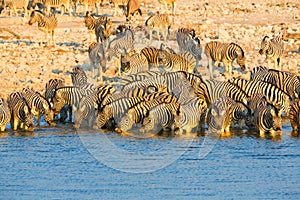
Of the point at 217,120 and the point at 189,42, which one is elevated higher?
the point at 189,42

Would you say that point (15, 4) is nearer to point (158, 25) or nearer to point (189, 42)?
point (158, 25)

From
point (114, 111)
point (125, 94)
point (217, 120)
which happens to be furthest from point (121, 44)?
point (217, 120)

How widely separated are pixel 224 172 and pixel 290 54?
9546 millimetres

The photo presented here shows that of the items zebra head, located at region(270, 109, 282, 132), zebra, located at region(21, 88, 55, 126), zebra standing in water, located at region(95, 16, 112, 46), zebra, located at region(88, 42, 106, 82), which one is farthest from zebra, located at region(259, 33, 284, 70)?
zebra, located at region(21, 88, 55, 126)

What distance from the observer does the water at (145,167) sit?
10289mm

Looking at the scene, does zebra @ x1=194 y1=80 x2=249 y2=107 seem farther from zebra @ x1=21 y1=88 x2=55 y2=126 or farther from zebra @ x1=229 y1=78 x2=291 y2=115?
zebra @ x1=21 y1=88 x2=55 y2=126

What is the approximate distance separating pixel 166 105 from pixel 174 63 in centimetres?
462

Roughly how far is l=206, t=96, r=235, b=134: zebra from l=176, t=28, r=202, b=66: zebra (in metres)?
5.92

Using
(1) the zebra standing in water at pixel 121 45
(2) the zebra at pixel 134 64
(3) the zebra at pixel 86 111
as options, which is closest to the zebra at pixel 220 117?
(3) the zebra at pixel 86 111

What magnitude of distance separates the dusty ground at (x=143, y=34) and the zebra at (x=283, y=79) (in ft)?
8.78

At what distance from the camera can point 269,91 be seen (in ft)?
48.3

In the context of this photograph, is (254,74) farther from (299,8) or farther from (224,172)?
(299,8)

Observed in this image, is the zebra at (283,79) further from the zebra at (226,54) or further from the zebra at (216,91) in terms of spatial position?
the zebra at (226,54)

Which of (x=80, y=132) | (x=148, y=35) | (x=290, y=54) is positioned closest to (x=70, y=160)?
(x=80, y=132)
